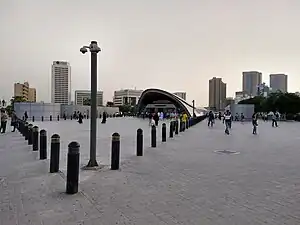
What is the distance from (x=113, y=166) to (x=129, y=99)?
173452 millimetres

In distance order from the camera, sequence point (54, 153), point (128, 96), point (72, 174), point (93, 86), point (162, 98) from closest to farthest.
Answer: point (72, 174) → point (54, 153) → point (93, 86) → point (162, 98) → point (128, 96)

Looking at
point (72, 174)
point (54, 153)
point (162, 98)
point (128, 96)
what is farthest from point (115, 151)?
point (128, 96)

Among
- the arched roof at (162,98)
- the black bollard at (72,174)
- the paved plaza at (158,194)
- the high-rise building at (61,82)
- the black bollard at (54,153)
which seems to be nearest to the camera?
the paved plaza at (158,194)

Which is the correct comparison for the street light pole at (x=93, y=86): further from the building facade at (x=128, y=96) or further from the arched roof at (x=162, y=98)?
the building facade at (x=128, y=96)

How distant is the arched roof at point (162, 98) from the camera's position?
106 meters

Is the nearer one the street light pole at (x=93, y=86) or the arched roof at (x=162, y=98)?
the street light pole at (x=93, y=86)

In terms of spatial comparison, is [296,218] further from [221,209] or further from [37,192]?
[37,192]

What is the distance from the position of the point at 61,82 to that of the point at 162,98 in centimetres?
3313

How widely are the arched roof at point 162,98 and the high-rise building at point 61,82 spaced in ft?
80.1

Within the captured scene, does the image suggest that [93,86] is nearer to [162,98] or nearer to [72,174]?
[72,174]

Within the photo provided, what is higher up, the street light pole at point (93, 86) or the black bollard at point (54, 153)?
the street light pole at point (93, 86)

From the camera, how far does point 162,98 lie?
405 feet

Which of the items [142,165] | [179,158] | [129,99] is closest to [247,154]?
[179,158]

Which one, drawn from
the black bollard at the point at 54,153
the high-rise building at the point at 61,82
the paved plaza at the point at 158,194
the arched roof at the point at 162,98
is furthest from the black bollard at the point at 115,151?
the high-rise building at the point at 61,82
